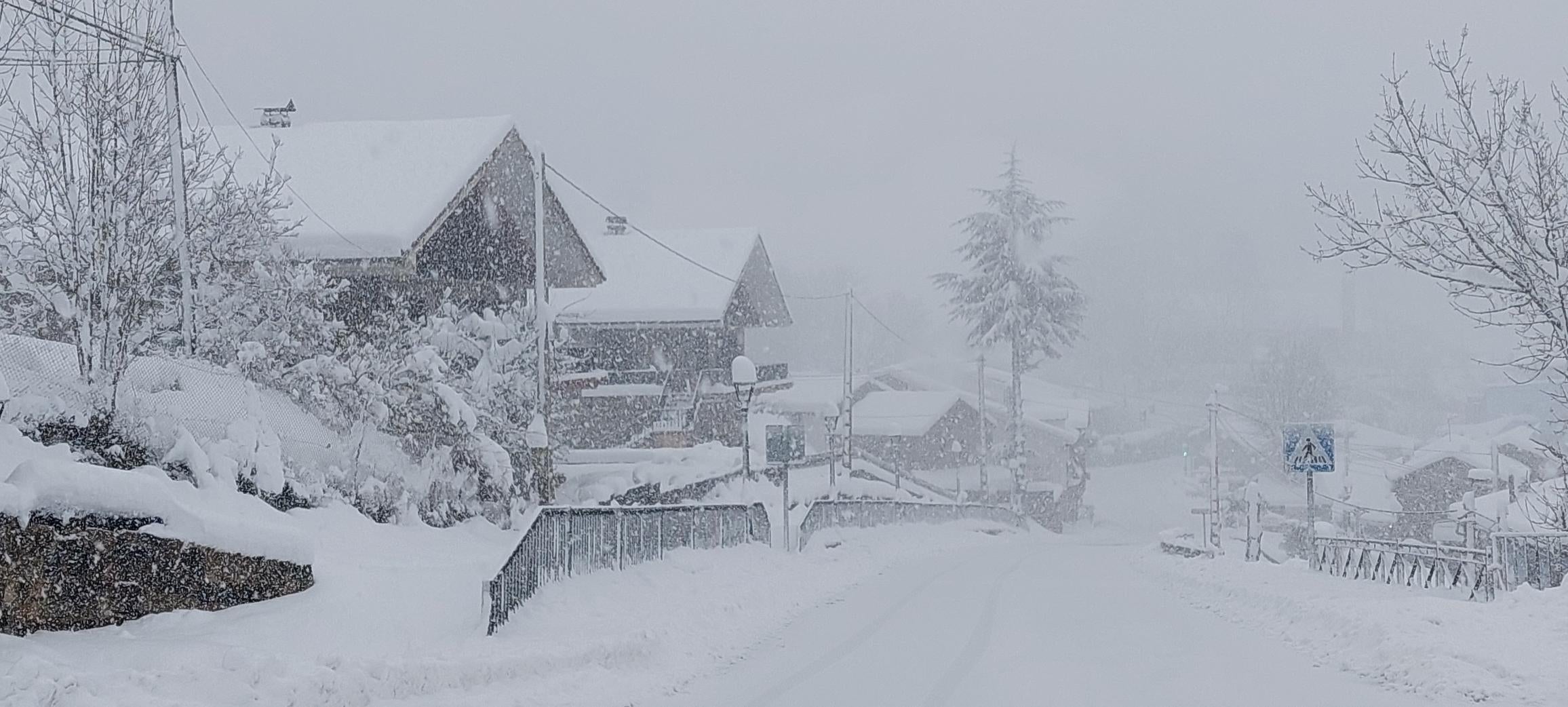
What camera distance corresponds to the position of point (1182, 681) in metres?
11.1

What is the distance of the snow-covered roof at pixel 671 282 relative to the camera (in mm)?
43062

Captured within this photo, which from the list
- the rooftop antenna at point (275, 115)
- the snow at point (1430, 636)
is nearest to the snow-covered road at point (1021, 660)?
the snow at point (1430, 636)

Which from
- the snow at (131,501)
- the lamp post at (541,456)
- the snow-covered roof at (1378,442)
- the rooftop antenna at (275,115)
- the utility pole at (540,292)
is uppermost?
the rooftop antenna at (275,115)

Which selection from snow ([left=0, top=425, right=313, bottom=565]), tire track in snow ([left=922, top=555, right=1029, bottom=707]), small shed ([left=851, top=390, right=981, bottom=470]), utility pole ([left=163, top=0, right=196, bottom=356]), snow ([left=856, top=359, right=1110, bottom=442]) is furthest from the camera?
snow ([left=856, top=359, right=1110, bottom=442])

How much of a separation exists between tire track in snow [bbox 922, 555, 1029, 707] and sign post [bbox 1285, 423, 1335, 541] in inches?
240

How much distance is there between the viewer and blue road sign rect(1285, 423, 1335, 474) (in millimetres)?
21703

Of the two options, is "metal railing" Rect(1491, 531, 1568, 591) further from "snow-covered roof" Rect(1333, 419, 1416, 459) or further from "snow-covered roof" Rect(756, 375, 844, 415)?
"snow-covered roof" Rect(1333, 419, 1416, 459)

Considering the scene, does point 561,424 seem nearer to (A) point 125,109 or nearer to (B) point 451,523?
(B) point 451,523

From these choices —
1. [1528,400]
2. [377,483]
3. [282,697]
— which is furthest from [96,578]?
[1528,400]

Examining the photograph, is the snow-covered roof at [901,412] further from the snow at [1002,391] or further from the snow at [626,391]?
the snow at [626,391]

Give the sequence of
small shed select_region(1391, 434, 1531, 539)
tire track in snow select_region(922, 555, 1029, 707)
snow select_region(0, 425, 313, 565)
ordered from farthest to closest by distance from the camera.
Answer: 1. small shed select_region(1391, 434, 1531, 539)
2. tire track in snow select_region(922, 555, 1029, 707)
3. snow select_region(0, 425, 313, 565)

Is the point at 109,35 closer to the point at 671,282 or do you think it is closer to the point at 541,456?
the point at 541,456

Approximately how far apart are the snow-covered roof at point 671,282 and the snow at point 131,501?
29723 millimetres

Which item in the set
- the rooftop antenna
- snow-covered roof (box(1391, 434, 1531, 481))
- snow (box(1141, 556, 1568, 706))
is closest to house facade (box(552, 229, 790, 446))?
the rooftop antenna
